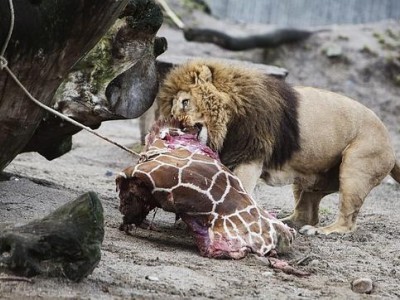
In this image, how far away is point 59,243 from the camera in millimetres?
3629

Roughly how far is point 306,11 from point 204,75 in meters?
11.8

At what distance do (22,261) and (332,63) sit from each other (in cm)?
1217

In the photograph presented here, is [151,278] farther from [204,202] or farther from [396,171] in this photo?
[396,171]

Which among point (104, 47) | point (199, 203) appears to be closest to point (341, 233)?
point (199, 203)

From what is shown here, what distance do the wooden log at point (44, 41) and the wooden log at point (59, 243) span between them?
66 cm

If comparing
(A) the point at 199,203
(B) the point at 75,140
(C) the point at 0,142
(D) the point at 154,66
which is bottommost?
(B) the point at 75,140

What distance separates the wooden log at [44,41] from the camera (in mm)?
3832

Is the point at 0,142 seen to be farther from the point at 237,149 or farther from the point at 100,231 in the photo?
the point at 237,149

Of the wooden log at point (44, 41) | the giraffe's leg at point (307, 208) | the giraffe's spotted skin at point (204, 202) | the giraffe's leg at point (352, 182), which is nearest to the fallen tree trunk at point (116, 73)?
the giraffe's spotted skin at point (204, 202)

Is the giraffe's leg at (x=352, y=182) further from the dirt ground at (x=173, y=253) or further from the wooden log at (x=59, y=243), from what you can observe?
the wooden log at (x=59, y=243)

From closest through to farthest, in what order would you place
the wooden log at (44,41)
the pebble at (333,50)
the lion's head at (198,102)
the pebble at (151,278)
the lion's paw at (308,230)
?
the wooden log at (44,41), the pebble at (151,278), the lion's head at (198,102), the lion's paw at (308,230), the pebble at (333,50)

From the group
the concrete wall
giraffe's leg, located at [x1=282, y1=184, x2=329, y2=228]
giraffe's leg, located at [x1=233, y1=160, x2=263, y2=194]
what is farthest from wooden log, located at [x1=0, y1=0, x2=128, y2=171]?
the concrete wall

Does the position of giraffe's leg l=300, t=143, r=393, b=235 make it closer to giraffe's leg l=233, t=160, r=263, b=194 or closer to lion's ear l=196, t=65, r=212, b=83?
giraffe's leg l=233, t=160, r=263, b=194

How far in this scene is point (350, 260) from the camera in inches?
205
